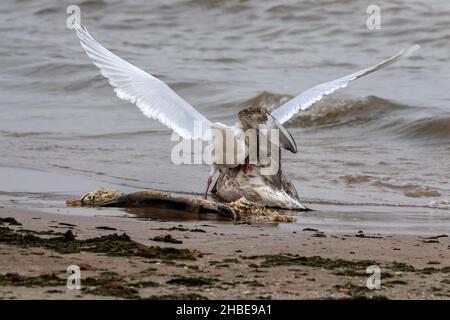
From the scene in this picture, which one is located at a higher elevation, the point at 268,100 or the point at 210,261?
the point at 268,100

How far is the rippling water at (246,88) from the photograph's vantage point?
962cm

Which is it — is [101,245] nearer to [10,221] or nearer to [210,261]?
[210,261]

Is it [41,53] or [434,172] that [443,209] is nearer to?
[434,172]

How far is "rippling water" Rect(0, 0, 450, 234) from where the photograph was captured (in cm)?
962

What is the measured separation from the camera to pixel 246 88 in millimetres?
15867

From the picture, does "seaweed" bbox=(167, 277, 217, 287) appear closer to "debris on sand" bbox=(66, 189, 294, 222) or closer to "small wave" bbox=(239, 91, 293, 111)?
"debris on sand" bbox=(66, 189, 294, 222)

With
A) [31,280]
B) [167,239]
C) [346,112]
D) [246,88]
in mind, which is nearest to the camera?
[31,280]

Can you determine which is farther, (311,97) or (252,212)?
(311,97)

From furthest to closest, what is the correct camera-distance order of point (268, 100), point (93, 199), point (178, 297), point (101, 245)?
point (268, 100)
point (93, 199)
point (101, 245)
point (178, 297)

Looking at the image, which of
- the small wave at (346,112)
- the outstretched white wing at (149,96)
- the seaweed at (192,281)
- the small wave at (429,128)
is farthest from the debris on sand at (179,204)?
the small wave at (346,112)

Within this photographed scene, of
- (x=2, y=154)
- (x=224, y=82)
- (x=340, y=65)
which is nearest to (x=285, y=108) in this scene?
(x=2, y=154)

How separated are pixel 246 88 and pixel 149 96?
8048mm

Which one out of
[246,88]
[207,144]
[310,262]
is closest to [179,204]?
[310,262]

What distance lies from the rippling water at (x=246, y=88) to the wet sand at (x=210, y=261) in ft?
6.02
